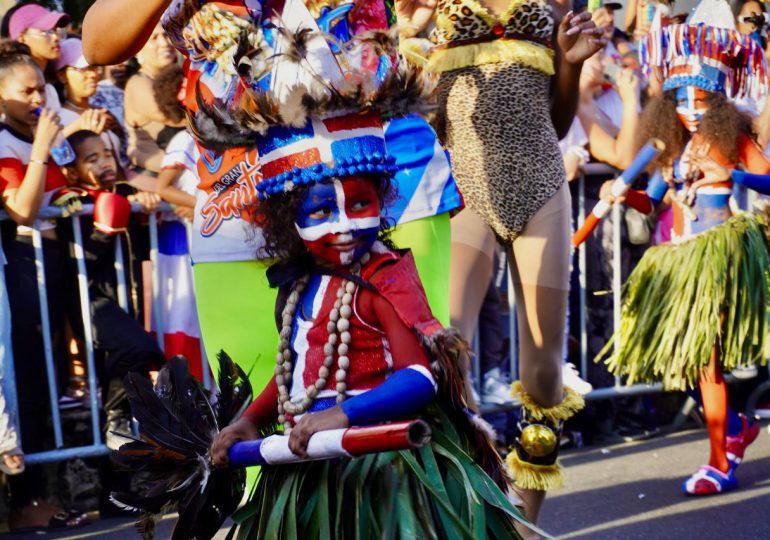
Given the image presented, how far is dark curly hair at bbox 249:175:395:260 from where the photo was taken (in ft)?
8.71

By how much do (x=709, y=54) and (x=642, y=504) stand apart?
87.2 inches

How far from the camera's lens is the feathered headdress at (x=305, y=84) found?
2557 millimetres

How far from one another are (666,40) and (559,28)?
2311 mm

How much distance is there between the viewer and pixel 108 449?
18.3 feet

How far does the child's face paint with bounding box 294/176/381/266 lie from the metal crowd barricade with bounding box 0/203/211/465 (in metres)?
3.07

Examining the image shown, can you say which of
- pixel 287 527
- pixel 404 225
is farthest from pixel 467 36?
pixel 287 527

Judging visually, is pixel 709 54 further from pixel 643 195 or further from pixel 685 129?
pixel 643 195

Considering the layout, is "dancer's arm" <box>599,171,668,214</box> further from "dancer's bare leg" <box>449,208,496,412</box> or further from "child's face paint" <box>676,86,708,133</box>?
"dancer's bare leg" <box>449,208,496,412</box>

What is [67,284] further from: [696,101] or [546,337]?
[696,101]

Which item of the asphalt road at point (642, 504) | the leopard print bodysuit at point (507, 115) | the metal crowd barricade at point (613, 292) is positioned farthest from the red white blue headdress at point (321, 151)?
the metal crowd barricade at point (613, 292)

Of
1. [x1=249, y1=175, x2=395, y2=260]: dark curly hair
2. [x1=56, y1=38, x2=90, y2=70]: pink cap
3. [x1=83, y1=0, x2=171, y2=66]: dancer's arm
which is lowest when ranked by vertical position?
[x1=249, y1=175, x2=395, y2=260]: dark curly hair

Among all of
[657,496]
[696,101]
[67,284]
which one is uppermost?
[696,101]

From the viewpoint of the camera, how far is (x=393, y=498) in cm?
253

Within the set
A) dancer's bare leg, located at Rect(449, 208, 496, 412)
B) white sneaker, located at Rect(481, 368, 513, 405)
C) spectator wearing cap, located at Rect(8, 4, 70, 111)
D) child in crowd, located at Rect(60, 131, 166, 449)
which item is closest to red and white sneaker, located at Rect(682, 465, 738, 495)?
white sneaker, located at Rect(481, 368, 513, 405)
